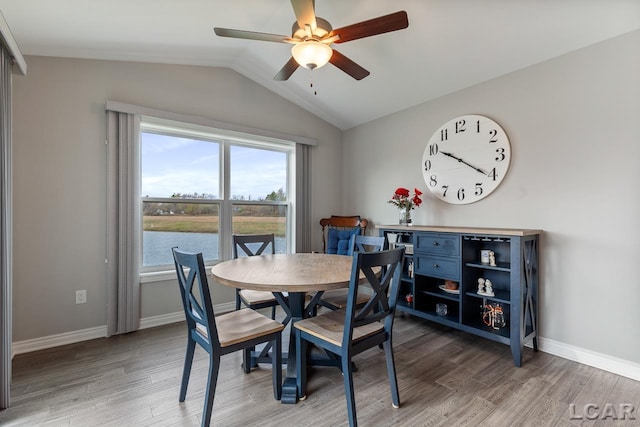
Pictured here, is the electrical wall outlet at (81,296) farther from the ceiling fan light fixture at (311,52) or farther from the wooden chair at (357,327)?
the ceiling fan light fixture at (311,52)

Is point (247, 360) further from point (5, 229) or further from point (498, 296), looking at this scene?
point (498, 296)

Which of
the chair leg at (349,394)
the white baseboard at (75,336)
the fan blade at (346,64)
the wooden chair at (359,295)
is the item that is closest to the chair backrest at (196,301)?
→ the chair leg at (349,394)

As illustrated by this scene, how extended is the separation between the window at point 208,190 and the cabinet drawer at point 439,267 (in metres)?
1.80

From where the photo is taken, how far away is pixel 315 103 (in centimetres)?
391

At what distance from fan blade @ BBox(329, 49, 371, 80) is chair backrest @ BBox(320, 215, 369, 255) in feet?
6.31

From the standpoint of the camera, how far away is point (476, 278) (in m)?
2.72

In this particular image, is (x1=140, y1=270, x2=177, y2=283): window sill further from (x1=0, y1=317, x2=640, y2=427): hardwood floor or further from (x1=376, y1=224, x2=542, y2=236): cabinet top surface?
(x1=376, y1=224, x2=542, y2=236): cabinet top surface

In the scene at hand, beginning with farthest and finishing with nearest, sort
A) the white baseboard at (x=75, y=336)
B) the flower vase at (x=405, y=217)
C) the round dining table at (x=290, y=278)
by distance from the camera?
the flower vase at (x=405, y=217), the white baseboard at (x=75, y=336), the round dining table at (x=290, y=278)

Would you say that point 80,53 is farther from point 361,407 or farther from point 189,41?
point 361,407

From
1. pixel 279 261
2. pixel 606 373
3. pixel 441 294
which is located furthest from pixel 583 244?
pixel 279 261

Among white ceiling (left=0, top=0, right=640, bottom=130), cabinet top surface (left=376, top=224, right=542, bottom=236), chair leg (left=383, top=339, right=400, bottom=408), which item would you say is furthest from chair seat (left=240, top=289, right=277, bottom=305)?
white ceiling (left=0, top=0, right=640, bottom=130)

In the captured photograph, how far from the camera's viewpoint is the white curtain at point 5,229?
1689mm

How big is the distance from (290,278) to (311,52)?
142 centimetres

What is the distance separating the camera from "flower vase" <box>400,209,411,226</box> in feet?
10.6
